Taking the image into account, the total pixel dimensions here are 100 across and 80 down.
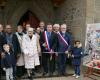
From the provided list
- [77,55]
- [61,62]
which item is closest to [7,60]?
[61,62]

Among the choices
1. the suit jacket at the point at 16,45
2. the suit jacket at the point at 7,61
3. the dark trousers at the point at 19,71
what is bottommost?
the dark trousers at the point at 19,71

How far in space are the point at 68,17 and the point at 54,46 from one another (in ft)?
7.86

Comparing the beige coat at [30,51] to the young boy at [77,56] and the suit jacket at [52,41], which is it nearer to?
the suit jacket at [52,41]

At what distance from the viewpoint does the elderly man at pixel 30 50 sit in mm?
10562

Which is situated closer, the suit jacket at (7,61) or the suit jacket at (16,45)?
the suit jacket at (7,61)

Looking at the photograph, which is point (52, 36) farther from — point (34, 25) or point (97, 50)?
point (34, 25)

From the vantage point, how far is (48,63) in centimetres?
1131

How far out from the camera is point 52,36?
11.2 meters

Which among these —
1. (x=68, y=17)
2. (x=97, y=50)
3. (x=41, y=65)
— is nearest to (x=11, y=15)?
(x=68, y=17)

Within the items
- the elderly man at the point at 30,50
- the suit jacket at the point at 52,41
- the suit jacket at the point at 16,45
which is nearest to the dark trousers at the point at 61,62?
the suit jacket at the point at 52,41

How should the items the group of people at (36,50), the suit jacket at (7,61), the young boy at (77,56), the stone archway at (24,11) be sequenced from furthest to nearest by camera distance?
the stone archway at (24,11) → the young boy at (77,56) → the group of people at (36,50) → the suit jacket at (7,61)

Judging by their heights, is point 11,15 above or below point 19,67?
above

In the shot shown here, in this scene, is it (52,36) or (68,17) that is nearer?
(52,36)

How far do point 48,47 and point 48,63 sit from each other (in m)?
0.59
